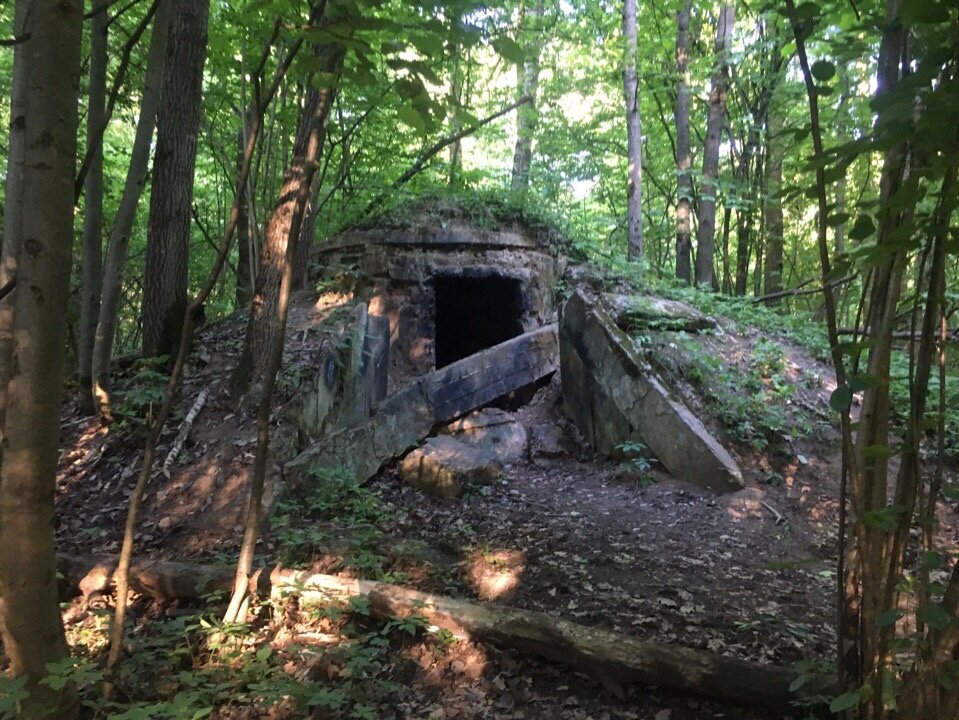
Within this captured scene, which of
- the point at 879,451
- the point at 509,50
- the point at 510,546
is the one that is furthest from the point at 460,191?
the point at 879,451

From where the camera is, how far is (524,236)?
9211 millimetres

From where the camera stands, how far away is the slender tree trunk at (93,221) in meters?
5.06

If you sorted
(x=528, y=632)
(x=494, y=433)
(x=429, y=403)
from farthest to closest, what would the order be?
1. (x=494, y=433)
2. (x=429, y=403)
3. (x=528, y=632)

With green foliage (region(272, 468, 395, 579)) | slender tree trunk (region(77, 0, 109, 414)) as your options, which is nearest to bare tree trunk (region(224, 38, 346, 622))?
green foliage (region(272, 468, 395, 579))

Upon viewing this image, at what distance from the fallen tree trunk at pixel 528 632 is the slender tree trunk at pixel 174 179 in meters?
2.97

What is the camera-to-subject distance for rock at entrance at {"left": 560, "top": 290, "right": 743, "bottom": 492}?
5727 millimetres

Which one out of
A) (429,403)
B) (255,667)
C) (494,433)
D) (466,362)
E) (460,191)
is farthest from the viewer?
(460,191)

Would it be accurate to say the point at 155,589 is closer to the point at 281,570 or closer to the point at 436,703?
the point at 281,570

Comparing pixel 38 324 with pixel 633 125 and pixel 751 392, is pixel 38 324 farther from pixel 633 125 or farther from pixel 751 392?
pixel 633 125

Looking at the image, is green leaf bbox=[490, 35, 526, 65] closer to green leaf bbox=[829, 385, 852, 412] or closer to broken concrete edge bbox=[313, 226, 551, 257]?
green leaf bbox=[829, 385, 852, 412]

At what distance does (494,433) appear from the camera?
7.11 m

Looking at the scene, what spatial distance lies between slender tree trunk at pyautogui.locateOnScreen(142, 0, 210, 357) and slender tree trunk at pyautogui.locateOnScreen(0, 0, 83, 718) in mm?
4721

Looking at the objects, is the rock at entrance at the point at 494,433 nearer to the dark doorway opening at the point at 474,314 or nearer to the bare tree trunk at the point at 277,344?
the dark doorway opening at the point at 474,314

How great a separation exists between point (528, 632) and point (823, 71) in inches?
113
